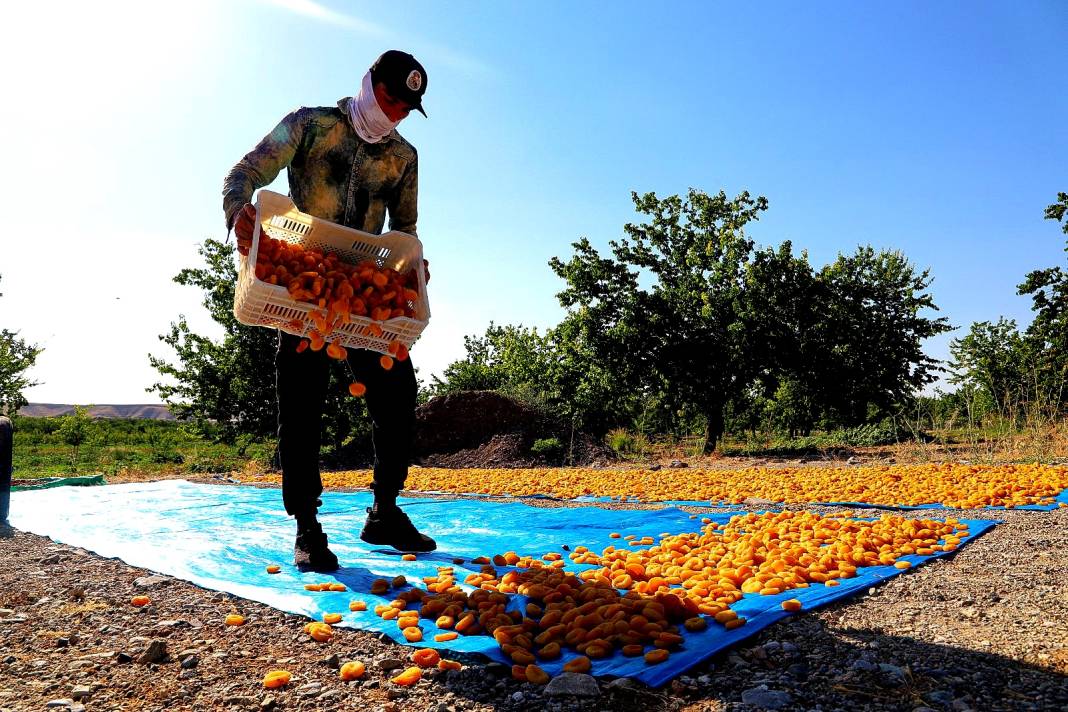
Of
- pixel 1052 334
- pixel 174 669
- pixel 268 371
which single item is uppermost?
pixel 1052 334

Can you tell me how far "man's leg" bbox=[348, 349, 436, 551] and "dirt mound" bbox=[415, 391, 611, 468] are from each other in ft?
27.5

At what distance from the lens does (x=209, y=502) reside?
A: 6.00 m

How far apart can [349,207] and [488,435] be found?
10.1 m

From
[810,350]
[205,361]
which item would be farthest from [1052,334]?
[205,361]

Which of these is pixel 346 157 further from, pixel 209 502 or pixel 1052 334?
pixel 1052 334

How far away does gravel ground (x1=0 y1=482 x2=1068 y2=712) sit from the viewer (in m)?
1.63

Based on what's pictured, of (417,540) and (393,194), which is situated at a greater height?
(393,194)

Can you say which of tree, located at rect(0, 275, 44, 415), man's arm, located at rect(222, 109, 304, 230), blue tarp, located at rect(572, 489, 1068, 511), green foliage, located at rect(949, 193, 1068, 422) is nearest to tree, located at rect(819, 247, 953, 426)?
green foliage, located at rect(949, 193, 1068, 422)

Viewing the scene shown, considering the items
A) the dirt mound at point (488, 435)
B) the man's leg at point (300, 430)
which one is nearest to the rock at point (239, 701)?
the man's leg at point (300, 430)

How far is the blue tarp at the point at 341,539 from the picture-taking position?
2.19m

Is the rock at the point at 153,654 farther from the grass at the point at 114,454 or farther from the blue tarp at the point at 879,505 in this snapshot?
the grass at the point at 114,454

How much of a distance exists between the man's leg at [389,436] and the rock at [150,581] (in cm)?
96

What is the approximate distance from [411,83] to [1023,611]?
322 cm

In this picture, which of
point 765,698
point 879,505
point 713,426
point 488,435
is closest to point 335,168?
point 765,698
